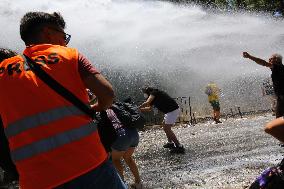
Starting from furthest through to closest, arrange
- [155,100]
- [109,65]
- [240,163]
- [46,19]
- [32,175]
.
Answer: [109,65]
[155,100]
[240,163]
[46,19]
[32,175]

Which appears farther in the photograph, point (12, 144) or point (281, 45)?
point (281, 45)

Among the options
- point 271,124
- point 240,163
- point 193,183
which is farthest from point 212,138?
point 271,124

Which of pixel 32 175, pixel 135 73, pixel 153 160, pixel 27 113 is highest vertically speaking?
pixel 27 113

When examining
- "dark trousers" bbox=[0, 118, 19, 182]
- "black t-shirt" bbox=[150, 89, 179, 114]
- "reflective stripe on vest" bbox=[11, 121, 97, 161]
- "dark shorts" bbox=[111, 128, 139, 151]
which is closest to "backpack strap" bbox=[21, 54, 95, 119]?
"reflective stripe on vest" bbox=[11, 121, 97, 161]

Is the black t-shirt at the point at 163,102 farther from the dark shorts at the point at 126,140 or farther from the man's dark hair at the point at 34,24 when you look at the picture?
the man's dark hair at the point at 34,24

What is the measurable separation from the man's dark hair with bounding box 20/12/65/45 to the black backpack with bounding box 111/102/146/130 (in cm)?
281

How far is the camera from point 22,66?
266cm

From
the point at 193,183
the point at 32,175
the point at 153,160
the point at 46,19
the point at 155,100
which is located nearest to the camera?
the point at 32,175

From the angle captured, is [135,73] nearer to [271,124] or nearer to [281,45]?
[281,45]

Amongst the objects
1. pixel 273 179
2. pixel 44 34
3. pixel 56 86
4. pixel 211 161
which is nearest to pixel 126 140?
pixel 211 161

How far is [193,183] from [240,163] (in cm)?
147

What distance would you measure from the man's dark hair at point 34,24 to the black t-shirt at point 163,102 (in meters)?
7.20

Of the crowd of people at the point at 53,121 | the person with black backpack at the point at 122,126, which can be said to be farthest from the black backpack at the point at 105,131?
the person with black backpack at the point at 122,126

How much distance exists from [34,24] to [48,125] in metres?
0.67
